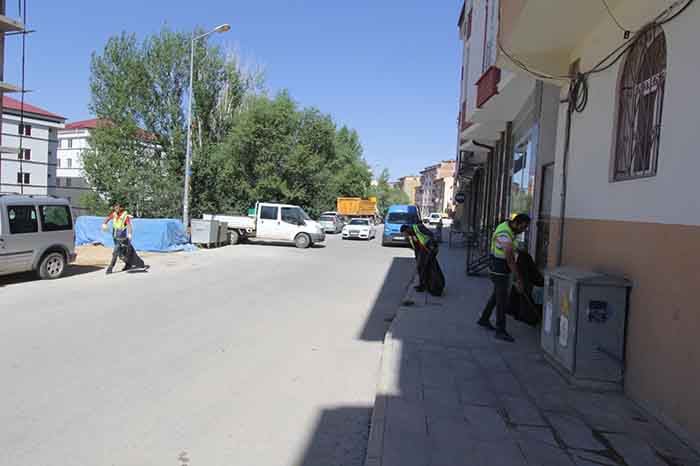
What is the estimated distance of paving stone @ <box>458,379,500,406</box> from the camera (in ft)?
13.8

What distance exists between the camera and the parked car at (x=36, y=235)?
Answer: 10.1 metres

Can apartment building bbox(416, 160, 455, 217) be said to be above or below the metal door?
above

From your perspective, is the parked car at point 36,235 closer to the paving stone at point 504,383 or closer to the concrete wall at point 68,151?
the paving stone at point 504,383

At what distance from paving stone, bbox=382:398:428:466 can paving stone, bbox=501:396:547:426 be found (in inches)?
29.0

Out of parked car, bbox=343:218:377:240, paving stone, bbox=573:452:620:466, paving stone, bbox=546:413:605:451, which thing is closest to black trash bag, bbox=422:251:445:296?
paving stone, bbox=546:413:605:451

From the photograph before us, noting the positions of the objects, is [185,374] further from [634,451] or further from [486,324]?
[486,324]

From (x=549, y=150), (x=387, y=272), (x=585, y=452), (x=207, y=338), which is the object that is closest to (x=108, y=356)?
(x=207, y=338)

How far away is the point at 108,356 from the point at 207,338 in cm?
125

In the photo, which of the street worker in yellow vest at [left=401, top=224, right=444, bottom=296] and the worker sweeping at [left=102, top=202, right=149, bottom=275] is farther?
the worker sweeping at [left=102, top=202, right=149, bottom=275]

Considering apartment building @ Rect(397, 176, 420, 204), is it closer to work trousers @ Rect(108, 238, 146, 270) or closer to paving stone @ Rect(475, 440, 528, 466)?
work trousers @ Rect(108, 238, 146, 270)

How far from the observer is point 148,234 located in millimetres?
18016

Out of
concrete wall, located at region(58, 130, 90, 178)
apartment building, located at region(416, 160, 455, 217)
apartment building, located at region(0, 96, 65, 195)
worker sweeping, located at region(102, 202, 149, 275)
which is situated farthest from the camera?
apartment building, located at region(416, 160, 455, 217)

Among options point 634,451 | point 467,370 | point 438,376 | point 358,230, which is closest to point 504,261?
point 467,370

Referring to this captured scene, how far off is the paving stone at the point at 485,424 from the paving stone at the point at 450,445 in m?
0.07
